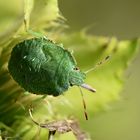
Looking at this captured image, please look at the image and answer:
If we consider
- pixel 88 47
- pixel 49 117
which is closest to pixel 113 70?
pixel 88 47

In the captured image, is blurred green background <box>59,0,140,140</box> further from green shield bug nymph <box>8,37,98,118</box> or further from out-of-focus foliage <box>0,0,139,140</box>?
green shield bug nymph <box>8,37,98,118</box>

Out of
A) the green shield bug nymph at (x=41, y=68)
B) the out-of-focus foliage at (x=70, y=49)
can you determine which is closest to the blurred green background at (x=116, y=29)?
the out-of-focus foliage at (x=70, y=49)

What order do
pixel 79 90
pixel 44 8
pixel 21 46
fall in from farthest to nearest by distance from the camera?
pixel 79 90
pixel 44 8
pixel 21 46

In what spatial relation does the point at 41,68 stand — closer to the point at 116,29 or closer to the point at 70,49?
the point at 70,49

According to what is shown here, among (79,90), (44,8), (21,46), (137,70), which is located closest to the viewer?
(21,46)

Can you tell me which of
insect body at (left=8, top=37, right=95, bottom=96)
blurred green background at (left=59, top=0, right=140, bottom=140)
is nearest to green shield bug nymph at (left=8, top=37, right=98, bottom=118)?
insect body at (left=8, top=37, right=95, bottom=96)

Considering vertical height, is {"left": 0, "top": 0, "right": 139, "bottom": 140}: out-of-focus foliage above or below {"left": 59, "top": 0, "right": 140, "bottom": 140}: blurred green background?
above

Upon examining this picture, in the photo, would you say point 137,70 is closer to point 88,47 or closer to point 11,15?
point 88,47
